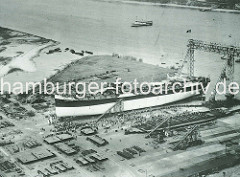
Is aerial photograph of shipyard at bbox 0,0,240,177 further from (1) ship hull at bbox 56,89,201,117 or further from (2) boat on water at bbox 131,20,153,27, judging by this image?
(2) boat on water at bbox 131,20,153,27

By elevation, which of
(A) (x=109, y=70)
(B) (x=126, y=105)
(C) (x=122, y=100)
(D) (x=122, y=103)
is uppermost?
(A) (x=109, y=70)

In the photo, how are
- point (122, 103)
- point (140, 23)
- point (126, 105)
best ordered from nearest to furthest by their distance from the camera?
point (122, 103) < point (126, 105) < point (140, 23)

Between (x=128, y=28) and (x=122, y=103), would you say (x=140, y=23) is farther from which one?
(x=122, y=103)

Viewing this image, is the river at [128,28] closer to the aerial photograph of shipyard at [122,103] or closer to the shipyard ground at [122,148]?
the aerial photograph of shipyard at [122,103]

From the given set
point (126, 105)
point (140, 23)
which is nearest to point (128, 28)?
point (140, 23)

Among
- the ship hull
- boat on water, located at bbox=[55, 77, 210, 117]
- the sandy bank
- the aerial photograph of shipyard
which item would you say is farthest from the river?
the ship hull

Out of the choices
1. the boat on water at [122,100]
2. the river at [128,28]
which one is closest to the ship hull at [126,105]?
the boat on water at [122,100]

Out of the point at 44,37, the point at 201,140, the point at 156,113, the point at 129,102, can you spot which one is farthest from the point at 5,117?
the point at 44,37
